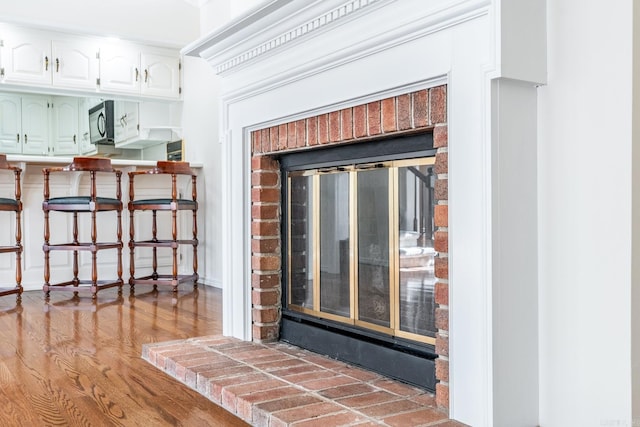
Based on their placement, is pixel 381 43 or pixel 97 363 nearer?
pixel 381 43

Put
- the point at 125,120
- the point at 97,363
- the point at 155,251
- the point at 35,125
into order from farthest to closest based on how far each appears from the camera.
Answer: the point at 35,125, the point at 125,120, the point at 155,251, the point at 97,363

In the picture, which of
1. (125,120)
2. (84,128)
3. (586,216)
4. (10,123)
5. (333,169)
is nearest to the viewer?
(586,216)

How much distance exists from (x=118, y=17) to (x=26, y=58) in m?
0.84

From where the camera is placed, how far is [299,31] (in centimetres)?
210

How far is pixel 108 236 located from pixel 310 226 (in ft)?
10.3

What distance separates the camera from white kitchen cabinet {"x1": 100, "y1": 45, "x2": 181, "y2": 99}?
5.51 metres

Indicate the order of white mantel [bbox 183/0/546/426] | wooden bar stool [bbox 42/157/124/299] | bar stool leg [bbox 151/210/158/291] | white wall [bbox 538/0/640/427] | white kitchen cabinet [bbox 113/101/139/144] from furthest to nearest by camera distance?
white kitchen cabinet [bbox 113/101/139/144] → bar stool leg [bbox 151/210/158/291] → wooden bar stool [bbox 42/157/124/299] → white mantel [bbox 183/0/546/426] → white wall [bbox 538/0/640/427]

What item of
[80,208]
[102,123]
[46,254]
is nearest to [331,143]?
[80,208]

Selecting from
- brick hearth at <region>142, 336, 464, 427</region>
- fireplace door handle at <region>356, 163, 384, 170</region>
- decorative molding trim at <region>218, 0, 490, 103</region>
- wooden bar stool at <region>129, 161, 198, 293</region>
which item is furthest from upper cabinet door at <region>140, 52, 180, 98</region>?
fireplace door handle at <region>356, 163, 384, 170</region>

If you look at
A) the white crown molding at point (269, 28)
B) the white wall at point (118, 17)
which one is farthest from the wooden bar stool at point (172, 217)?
the white crown molding at point (269, 28)

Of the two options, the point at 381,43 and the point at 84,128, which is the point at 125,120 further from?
the point at 381,43

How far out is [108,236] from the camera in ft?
16.5

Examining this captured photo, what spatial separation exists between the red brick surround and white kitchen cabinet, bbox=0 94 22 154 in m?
5.56

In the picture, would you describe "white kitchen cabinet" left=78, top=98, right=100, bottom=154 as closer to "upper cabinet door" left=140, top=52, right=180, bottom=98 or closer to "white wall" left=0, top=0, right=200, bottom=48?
"upper cabinet door" left=140, top=52, right=180, bottom=98
